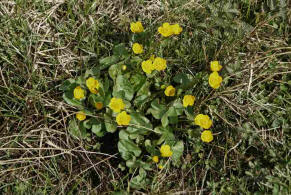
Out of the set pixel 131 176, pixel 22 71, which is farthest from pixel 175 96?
pixel 22 71

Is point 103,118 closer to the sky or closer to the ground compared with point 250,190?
closer to the sky

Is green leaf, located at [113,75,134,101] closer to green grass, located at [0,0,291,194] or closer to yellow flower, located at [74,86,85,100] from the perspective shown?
yellow flower, located at [74,86,85,100]

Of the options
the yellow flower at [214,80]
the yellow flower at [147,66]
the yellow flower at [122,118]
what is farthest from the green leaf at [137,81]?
the yellow flower at [214,80]

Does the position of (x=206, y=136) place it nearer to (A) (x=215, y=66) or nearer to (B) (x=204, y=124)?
(B) (x=204, y=124)

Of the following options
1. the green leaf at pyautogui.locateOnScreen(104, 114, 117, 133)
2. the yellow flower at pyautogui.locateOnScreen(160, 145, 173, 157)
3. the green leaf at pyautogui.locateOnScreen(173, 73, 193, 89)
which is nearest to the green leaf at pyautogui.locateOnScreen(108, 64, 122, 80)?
the green leaf at pyautogui.locateOnScreen(104, 114, 117, 133)

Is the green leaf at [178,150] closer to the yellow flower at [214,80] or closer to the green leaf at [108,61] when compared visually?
the yellow flower at [214,80]

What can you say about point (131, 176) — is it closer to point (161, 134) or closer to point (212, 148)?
point (161, 134)
